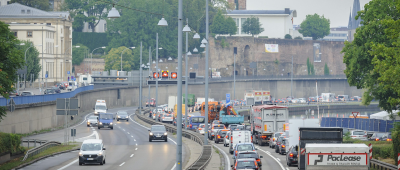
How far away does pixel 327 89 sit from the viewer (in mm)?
183750

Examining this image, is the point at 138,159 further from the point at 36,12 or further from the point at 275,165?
the point at 36,12

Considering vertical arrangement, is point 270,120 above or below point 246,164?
above

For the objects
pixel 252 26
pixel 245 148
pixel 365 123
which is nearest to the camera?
pixel 245 148

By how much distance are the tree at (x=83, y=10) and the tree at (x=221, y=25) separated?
114 feet

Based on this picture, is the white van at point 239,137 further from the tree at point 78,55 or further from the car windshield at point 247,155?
the tree at point 78,55

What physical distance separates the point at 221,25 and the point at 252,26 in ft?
60.8

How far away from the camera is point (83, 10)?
6334 inches

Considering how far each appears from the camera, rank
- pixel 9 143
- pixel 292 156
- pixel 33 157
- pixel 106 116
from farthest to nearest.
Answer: pixel 106 116
pixel 33 157
pixel 9 143
pixel 292 156

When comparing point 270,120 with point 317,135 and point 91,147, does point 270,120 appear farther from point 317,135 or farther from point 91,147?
point 91,147

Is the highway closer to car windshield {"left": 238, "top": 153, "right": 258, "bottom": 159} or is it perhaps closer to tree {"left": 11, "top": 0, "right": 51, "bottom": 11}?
car windshield {"left": 238, "top": 153, "right": 258, "bottom": 159}

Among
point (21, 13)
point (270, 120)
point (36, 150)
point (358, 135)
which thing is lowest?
point (358, 135)

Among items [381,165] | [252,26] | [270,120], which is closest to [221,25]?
[252,26]

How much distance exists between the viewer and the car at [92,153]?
1292 inches

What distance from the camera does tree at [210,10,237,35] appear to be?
591ft
